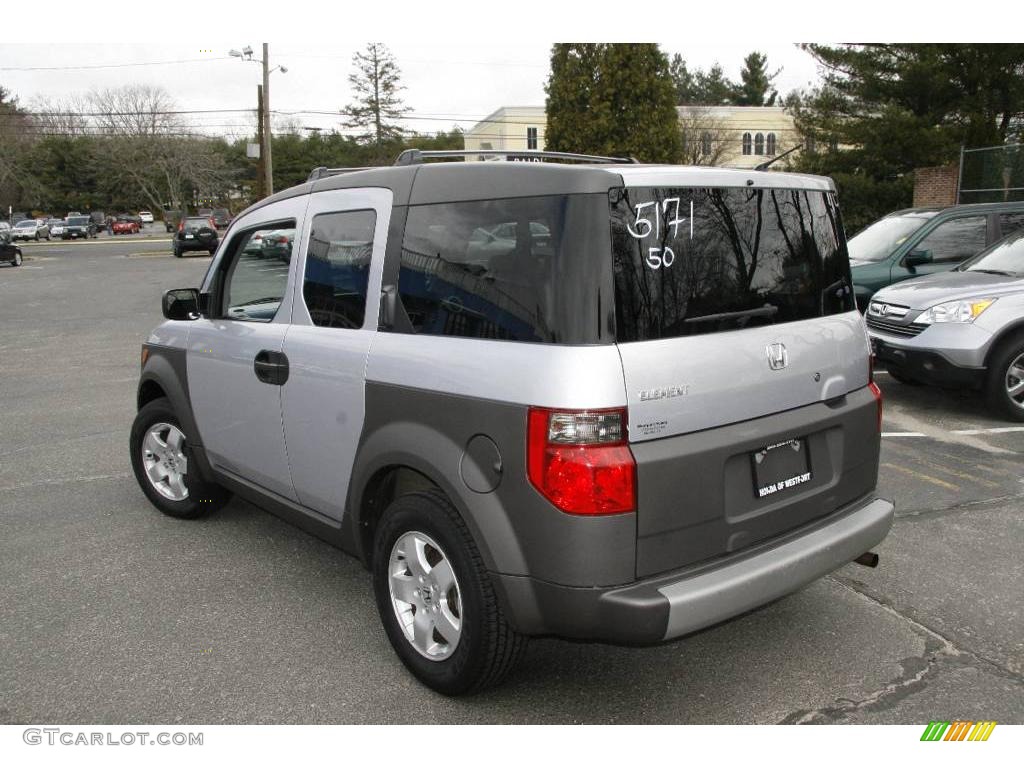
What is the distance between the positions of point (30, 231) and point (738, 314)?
6414 centimetres

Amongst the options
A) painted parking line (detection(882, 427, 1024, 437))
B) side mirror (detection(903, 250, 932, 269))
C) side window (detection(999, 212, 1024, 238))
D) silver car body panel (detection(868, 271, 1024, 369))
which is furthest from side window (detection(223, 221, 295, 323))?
side window (detection(999, 212, 1024, 238))

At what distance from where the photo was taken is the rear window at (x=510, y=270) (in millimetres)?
2586

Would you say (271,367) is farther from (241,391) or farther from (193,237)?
(193,237)

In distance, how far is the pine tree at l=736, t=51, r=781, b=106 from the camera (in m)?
91.6

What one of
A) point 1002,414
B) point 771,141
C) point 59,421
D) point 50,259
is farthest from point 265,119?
point 771,141

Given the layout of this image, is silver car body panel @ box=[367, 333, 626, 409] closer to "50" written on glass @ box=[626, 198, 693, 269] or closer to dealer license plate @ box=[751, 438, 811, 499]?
"50" written on glass @ box=[626, 198, 693, 269]

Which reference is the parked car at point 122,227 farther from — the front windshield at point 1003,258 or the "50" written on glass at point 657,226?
the "50" written on glass at point 657,226

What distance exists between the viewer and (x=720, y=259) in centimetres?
288

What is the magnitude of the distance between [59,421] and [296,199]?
4.97 metres

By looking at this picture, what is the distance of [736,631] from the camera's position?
11.8ft

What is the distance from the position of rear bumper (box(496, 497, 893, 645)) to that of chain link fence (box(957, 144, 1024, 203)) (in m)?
17.5

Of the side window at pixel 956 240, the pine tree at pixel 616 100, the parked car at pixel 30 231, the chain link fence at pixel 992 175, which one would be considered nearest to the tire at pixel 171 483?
the side window at pixel 956 240

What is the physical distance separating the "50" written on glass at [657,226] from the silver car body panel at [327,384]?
3.47 feet

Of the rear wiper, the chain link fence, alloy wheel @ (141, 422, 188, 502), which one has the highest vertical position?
the chain link fence
